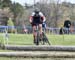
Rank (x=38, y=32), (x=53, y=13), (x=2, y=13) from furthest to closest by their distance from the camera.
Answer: (x=2, y=13)
(x=53, y=13)
(x=38, y=32)

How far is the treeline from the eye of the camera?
206 feet

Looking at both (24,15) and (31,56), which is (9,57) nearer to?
(31,56)

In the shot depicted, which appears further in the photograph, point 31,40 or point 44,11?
point 44,11

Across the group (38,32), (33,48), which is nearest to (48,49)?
(33,48)

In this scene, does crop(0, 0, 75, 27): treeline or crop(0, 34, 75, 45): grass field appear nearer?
crop(0, 34, 75, 45): grass field

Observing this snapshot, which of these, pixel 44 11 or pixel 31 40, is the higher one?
pixel 31 40

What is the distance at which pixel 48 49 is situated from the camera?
11273mm

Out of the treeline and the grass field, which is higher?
the grass field

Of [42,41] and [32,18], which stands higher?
[32,18]

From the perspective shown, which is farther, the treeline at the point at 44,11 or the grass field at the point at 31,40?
the treeline at the point at 44,11

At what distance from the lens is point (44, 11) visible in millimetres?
62125

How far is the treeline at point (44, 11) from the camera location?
62781 millimetres

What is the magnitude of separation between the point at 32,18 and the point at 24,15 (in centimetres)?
5229

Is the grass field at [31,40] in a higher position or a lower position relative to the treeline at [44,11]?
higher
